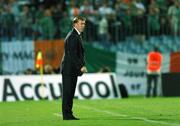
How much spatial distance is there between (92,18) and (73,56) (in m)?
15.7

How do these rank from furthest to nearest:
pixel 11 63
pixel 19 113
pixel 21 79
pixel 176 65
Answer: pixel 176 65, pixel 11 63, pixel 21 79, pixel 19 113

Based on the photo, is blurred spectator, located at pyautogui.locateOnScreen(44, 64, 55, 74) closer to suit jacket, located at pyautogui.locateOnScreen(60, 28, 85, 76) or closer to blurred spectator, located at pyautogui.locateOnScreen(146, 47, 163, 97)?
blurred spectator, located at pyautogui.locateOnScreen(146, 47, 163, 97)

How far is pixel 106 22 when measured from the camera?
106ft

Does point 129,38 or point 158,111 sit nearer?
point 158,111

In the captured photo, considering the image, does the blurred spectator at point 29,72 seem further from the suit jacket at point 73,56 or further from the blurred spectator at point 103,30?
the suit jacket at point 73,56

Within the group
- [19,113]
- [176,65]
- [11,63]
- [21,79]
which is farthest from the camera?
[176,65]

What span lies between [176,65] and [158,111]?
13622 millimetres

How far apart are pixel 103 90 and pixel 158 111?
10.2m

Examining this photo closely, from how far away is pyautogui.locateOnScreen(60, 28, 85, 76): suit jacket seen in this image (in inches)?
671

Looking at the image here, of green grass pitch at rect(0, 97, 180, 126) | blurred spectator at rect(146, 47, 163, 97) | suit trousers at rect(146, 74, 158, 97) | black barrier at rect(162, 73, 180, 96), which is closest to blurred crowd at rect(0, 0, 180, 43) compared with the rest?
blurred spectator at rect(146, 47, 163, 97)

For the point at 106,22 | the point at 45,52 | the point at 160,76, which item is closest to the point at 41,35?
the point at 45,52

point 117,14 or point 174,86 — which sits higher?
point 117,14

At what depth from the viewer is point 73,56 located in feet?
56.0

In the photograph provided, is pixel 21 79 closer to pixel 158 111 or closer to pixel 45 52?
pixel 45 52
